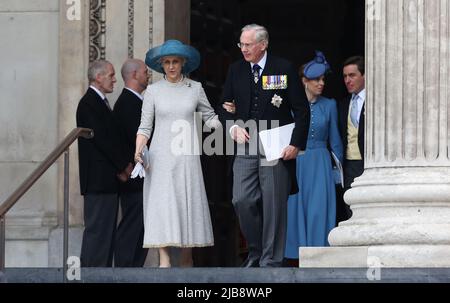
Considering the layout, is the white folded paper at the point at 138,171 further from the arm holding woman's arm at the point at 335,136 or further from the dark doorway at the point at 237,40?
the arm holding woman's arm at the point at 335,136

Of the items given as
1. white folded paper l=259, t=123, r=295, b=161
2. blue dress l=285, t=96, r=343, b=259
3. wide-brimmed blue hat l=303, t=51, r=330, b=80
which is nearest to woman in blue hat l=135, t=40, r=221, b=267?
white folded paper l=259, t=123, r=295, b=161

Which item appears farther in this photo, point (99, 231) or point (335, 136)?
point (335, 136)

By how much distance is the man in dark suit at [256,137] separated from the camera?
56.8ft

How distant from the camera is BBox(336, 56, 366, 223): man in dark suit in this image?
18516mm

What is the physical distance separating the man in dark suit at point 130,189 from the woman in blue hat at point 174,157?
0.49 m

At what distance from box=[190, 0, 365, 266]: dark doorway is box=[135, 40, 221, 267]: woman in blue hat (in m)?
0.39

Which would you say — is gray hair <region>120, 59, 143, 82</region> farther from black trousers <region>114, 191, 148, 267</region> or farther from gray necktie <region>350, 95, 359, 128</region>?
gray necktie <region>350, 95, 359, 128</region>

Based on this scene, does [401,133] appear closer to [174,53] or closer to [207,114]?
[207,114]

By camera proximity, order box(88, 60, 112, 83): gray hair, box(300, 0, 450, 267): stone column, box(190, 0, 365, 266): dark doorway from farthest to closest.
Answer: box(190, 0, 365, 266): dark doorway
box(88, 60, 112, 83): gray hair
box(300, 0, 450, 267): stone column

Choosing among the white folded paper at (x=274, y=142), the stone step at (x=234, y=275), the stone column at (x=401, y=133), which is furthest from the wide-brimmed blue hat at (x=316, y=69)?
the stone step at (x=234, y=275)

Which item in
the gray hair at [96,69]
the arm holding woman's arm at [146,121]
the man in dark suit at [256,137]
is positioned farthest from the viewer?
the gray hair at [96,69]

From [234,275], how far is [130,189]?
2734 millimetres

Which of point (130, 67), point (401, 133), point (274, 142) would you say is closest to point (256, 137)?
point (274, 142)

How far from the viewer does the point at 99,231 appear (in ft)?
59.8
